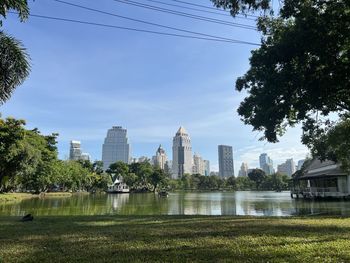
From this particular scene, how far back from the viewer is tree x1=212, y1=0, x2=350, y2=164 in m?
12.1

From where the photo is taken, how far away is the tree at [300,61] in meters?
12.1

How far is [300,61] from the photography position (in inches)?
532

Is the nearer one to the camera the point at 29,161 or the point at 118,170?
the point at 29,161

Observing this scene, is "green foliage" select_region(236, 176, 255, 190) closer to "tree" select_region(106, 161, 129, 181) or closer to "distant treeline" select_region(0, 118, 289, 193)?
"distant treeline" select_region(0, 118, 289, 193)

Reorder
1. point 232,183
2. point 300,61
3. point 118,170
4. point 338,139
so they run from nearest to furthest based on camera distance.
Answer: point 300,61, point 338,139, point 118,170, point 232,183

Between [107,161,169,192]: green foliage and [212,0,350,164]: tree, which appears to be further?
[107,161,169,192]: green foliage

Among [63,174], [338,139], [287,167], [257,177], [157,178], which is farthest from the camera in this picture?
[287,167]

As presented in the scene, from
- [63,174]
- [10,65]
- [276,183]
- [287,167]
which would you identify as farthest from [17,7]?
[287,167]

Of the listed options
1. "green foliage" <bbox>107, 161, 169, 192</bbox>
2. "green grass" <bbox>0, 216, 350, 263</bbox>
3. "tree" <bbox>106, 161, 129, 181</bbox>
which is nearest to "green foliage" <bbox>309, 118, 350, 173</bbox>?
"green grass" <bbox>0, 216, 350, 263</bbox>

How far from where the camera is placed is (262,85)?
628 inches

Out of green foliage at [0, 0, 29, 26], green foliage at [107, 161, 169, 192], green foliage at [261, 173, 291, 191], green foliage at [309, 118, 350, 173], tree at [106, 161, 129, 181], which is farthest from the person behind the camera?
tree at [106, 161, 129, 181]

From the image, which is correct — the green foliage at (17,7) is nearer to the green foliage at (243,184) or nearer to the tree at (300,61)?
the tree at (300,61)

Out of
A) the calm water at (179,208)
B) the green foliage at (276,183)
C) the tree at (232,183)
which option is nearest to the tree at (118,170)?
the tree at (232,183)

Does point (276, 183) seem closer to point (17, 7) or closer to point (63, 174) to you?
point (63, 174)
